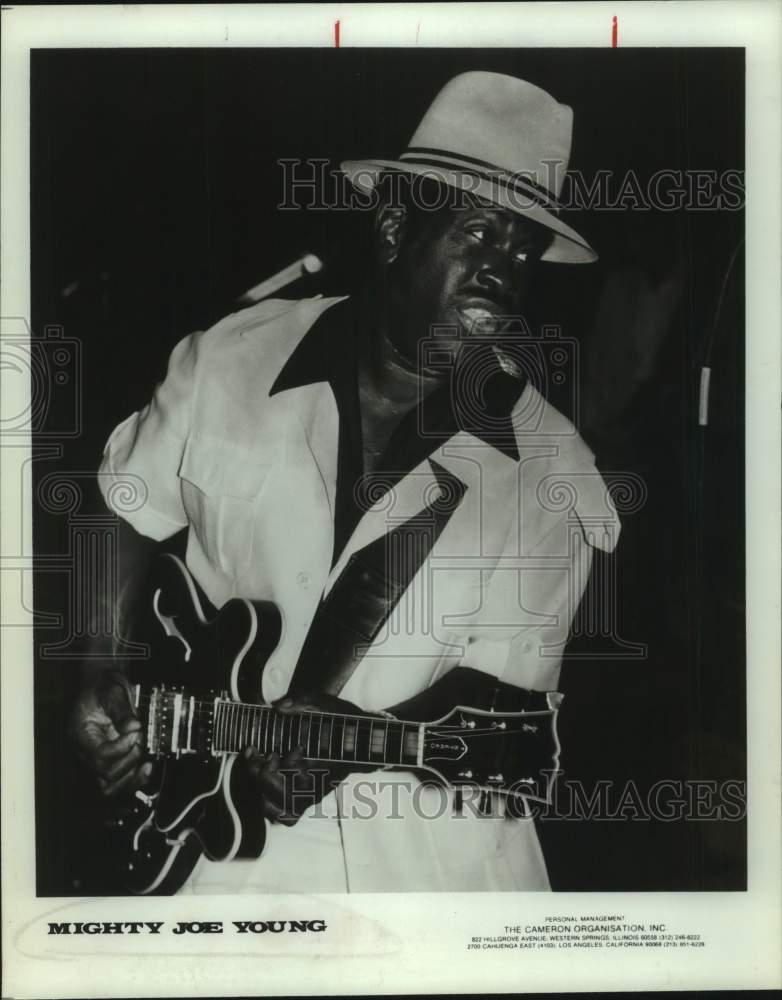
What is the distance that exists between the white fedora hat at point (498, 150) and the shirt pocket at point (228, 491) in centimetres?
54

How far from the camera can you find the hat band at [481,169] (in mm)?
1639

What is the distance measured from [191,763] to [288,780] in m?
0.18

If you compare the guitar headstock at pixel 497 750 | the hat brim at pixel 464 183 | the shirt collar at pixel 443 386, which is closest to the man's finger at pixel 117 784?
the guitar headstock at pixel 497 750

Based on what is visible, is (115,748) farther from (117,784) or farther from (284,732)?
(284,732)

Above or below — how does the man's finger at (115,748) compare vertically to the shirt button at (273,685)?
below

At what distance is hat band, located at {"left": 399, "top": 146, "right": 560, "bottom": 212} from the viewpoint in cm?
164

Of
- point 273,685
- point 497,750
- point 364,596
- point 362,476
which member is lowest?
point 497,750

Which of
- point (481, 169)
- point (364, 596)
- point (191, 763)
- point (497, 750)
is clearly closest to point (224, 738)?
point (191, 763)

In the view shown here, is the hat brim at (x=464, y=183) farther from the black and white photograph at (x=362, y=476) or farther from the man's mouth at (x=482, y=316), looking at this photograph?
the man's mouth at (x=482, y=316)

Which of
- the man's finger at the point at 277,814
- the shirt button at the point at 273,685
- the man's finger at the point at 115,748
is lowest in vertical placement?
the man's finger at the point at 277,814

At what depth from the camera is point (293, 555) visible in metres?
1.64

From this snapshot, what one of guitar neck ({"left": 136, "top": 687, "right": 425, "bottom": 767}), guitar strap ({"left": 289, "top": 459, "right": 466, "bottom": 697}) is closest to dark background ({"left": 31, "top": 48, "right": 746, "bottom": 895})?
guitar neck ({"left": 136, "top": 687, "right": 425, "bottom": 767})

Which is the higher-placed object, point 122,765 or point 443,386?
point 443,386

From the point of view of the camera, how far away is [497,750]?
164 centimetres
